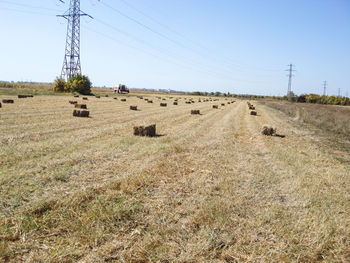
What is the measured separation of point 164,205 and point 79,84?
52.1 meters

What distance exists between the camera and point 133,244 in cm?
368

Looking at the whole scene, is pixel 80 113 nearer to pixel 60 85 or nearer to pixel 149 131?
pixel 149 131

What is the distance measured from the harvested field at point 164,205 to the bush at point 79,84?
4580 centimetres

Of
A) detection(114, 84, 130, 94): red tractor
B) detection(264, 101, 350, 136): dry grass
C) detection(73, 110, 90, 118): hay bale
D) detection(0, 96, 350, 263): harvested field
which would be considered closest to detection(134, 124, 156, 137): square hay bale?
detection(0, 96, 350, 263): harvested field

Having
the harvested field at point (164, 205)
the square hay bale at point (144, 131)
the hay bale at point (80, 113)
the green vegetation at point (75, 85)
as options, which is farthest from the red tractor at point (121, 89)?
the harvested field at point (164, 205)

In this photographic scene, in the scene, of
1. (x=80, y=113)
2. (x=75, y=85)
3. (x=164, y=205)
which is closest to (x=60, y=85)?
(x=75, y=85)

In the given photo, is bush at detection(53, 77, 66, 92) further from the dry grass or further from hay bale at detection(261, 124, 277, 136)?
hay bale at detection(261, 124, 277, 136)

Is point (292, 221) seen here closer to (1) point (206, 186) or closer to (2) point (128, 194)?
(1) point (206, 186)

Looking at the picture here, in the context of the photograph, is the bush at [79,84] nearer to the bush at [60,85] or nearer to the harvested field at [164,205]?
the bush at [60,85]

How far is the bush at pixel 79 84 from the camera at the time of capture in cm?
5159

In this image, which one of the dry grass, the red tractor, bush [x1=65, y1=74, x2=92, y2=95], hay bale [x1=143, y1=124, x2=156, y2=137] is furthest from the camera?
the red tractor

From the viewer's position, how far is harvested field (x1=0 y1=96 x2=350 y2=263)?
3.57 m

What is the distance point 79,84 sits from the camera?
2034 inches

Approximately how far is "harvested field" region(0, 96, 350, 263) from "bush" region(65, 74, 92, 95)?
4580 cm
